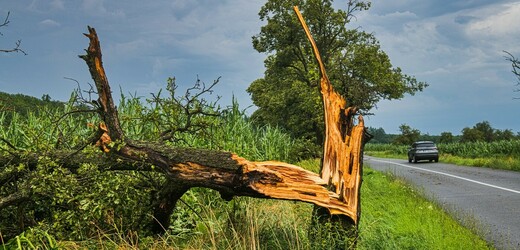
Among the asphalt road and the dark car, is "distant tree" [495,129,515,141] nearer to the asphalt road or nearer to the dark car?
the dark car

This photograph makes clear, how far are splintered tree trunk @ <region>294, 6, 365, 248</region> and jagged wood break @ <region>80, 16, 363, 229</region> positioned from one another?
1 cm

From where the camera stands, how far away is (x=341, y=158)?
6.77 meters

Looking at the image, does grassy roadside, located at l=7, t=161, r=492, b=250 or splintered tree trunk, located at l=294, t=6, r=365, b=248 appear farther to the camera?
splintered tree trunk, located at l=294, t=6, r=365, b=248

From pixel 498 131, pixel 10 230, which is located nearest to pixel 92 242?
pixel 10 230

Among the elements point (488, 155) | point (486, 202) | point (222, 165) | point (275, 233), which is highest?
point (222, 165)

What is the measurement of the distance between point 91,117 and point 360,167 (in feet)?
21.1

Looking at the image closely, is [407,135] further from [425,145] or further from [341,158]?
[341,158]

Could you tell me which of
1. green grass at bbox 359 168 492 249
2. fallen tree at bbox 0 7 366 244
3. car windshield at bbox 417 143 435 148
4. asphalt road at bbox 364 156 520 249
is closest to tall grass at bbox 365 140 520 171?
car windshield at bbox 417 143 435 148

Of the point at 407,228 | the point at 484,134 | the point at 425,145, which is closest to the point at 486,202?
the point at 407,228

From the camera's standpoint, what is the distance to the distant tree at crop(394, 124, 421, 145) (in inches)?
3305

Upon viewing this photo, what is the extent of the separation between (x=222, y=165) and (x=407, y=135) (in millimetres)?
81888

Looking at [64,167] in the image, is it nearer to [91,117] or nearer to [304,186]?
[304,186]

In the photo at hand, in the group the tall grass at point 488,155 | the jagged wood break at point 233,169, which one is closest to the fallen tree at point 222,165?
the jagged wood break at point 233,169

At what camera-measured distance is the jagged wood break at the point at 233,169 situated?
5770 mm
